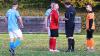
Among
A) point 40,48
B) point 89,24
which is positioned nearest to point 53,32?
point 89,24

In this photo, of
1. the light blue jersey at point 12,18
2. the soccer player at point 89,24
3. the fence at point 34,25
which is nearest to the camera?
the light blue jersey at point 12,18

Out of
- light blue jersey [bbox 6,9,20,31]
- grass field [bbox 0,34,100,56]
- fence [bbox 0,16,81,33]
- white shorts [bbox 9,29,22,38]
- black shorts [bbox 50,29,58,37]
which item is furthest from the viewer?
fence [bbox 0,16,81,33]

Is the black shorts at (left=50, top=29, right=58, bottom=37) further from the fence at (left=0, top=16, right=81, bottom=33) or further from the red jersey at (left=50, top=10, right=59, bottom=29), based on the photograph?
the fence at (left=0, top=16, right=81, bottom=33)

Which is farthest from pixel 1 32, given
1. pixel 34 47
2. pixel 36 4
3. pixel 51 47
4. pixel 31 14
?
pixel 51 47

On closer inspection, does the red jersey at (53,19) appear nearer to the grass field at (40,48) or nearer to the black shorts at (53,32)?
the black shorts at (53,32)

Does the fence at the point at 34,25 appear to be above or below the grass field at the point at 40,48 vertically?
below

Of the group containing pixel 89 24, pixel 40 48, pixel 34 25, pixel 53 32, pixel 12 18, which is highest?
pixel 12 18

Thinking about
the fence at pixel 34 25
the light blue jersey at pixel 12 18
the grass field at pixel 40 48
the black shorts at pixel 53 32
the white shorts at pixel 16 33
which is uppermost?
the light blue jersey at pixel 12 18

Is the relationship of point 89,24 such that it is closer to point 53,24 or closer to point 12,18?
point 53,24

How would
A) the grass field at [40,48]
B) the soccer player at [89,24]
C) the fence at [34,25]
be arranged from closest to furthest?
the grass field at [40,48] → the soccer player at [89,24] → the fence at [34,25]

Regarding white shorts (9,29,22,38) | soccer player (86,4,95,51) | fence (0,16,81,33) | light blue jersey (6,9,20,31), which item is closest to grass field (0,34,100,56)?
soccer player (86,4,95,51)

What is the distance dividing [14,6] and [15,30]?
83 centimetres

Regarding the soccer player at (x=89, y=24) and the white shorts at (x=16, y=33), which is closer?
the white shorts at (x=16, y=33)

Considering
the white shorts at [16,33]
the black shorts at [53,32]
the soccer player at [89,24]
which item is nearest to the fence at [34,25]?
the soccer player at [89,24]
